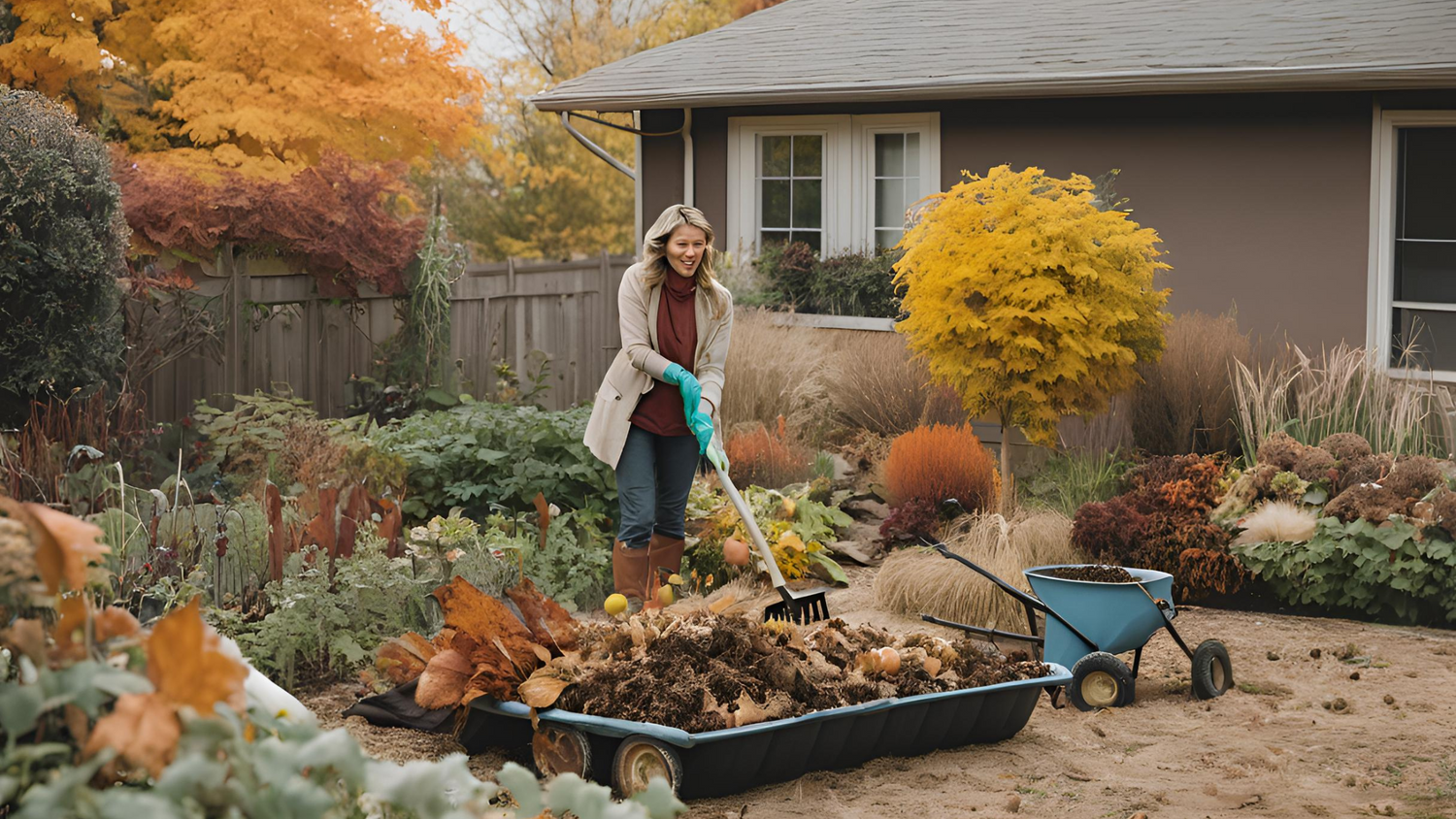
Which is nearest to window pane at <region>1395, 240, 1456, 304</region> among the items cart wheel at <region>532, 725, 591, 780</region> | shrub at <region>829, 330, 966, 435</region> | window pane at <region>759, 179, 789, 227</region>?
shrub at <region>829, 330, 966, 435</region>

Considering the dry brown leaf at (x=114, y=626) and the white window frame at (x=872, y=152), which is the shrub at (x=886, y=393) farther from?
the dry brown leaf at (x=114, y=626)

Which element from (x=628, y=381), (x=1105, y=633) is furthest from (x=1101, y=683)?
(x=628, y=381)

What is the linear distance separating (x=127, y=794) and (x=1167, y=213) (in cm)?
1066

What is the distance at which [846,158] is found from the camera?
12.1 metres

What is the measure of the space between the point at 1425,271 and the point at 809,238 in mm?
5123

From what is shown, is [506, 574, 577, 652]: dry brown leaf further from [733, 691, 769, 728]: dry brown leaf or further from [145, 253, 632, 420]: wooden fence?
[145, 253, 632, 420]: wooden fence

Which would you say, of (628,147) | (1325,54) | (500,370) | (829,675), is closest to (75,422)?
(500,370)

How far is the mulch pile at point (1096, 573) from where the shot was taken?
5.34 metres

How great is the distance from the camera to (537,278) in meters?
A: 12.4

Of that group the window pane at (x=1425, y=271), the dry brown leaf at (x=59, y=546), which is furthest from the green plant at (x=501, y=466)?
the window pane at (x=1425, y=271)

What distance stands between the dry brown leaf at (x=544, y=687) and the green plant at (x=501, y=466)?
277 cm

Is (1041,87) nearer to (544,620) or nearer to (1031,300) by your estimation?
(1031,300)

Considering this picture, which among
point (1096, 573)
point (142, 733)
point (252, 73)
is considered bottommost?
point (1096, 573)

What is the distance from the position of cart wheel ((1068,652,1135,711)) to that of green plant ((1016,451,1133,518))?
2.49 metres
